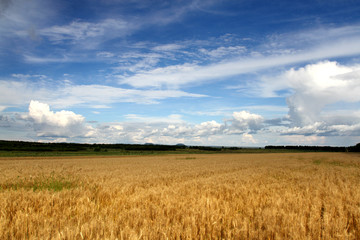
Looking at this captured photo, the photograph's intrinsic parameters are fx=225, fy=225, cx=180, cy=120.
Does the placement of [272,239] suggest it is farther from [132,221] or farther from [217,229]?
[132,221]

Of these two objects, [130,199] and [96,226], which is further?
[130,199]

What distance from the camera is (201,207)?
5.93 meters

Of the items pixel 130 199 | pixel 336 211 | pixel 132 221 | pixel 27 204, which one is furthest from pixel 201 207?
pixel 27 204

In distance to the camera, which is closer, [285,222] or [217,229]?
[217,229]

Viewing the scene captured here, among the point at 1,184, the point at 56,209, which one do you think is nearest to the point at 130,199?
the point at 56,209

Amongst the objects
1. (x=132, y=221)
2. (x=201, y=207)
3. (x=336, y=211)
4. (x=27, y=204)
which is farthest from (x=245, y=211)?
(x=27, y=204)

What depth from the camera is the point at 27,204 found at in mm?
6457

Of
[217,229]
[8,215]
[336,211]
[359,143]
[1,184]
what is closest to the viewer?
[217,229]

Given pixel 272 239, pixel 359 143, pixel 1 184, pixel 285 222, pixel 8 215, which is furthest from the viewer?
pixel 359 143

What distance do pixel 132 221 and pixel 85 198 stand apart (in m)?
3.01

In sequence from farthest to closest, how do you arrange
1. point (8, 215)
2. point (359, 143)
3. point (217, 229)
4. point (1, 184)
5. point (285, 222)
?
1. point (359, 143)
2. point (1, 184)
3. point (8, 215)
4. point (285, 222)
5. point (217, 229)

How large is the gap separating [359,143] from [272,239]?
147919 mm

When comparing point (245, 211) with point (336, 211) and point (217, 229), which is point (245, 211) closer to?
point (217, 229)

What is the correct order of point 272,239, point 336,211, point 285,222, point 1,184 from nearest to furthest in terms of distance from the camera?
point 272,239
point 285,222
point 336,211
point 1,184
